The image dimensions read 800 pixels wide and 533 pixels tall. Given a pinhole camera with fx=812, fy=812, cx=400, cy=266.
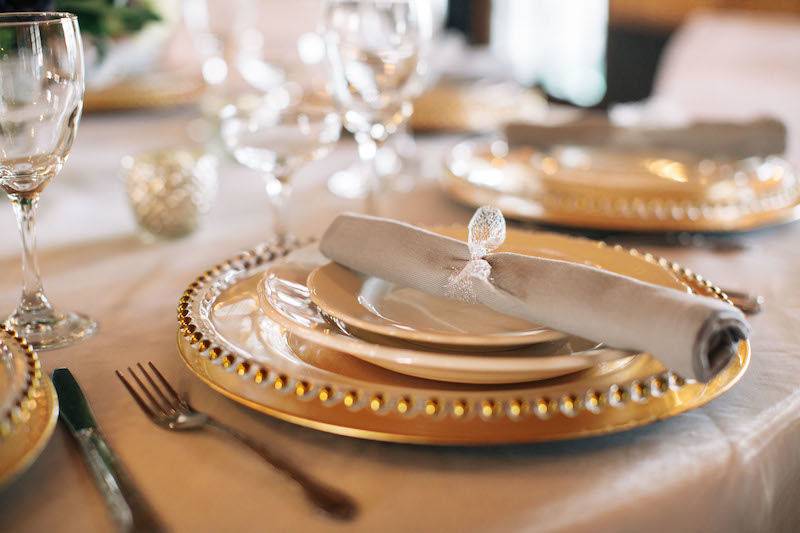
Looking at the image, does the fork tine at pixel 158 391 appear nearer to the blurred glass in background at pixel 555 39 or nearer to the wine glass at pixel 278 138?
the wine glass at pixel 278 138

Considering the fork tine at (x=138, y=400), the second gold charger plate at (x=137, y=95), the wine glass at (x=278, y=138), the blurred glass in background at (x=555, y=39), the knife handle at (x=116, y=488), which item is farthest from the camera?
the blurred glass in background at (x=555, y=39)

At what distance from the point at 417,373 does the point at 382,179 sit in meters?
0.71

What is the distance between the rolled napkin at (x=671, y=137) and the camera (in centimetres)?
110

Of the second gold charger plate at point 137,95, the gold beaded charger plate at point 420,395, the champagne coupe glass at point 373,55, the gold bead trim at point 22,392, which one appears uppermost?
the champagne coupe glass at point 373,55

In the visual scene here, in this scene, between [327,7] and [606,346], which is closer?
[606,346]

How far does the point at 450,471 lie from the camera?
1.53 feet

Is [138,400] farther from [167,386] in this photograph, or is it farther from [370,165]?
[370,165]

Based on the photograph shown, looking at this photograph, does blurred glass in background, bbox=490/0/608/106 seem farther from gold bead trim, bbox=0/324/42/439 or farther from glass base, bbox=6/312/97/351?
gold bead trim, bbox=0/324/42/439

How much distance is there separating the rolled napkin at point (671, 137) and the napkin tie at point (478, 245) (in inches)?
24.8

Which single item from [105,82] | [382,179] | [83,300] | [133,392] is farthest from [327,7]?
[105,82]

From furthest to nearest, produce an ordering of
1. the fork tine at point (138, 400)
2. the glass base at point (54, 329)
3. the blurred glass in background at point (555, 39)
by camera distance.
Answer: the blurred glass in background at point (555, 39), the glass base at point (54, 329), the fork tine at point (138, 400)

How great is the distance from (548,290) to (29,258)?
437mm

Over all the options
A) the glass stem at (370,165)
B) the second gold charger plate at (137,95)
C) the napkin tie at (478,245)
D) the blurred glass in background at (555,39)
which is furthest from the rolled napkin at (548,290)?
the blurred glass in background at (555,39)

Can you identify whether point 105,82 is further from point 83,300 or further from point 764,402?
point 764,402
